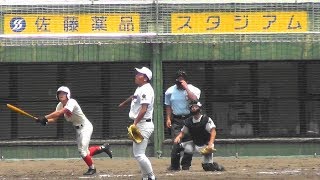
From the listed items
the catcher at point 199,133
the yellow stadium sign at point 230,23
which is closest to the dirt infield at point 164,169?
the catcher at point 199,133

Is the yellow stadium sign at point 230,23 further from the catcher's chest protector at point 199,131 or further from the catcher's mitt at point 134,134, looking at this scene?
the catcher's mitt at point 134,134

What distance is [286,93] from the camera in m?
15.3

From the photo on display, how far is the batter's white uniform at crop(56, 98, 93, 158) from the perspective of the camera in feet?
36.1

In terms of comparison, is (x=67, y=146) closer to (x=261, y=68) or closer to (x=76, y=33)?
(x=76, y=33)

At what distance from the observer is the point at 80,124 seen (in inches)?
450

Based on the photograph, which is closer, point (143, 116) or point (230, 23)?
point (143, 116)

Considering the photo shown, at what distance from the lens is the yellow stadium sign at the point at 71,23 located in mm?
14553

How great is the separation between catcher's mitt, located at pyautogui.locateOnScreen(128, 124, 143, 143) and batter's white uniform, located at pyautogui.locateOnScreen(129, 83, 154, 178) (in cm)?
7

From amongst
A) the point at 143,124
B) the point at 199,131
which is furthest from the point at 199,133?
the point at 143,124

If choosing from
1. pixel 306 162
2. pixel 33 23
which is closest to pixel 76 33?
pixel 33 23

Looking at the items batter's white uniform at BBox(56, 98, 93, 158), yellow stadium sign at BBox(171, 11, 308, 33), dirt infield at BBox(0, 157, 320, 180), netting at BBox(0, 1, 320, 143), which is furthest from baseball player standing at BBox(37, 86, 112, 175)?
yellow stadium sign at BBox(171, 11, 308, 33)

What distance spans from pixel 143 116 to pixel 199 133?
77.0 inches

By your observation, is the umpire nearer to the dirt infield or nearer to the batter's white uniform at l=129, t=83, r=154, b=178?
the dirt infield

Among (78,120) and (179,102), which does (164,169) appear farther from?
(78,120)
